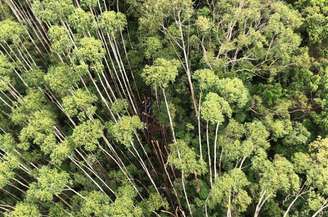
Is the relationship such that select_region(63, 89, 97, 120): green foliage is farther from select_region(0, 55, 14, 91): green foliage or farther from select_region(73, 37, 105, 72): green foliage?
select_region(0, 55, 14, 91): green foliage

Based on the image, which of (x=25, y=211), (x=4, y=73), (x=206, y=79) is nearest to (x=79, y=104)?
(x=4, y=73)

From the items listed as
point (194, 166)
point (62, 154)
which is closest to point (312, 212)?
point (194, 166)

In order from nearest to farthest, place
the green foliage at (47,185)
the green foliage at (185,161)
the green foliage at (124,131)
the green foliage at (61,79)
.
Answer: the green foliage at (47,185) → the green foliage at (185,161) → the green foliage at (124,131) → the green foliage at (61,79)

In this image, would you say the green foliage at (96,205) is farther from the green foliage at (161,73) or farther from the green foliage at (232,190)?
the green foliage at (161,73)

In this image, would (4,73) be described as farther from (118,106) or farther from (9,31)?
(118,106)

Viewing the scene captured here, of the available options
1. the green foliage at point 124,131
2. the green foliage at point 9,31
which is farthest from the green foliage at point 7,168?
the green foliage at point 9,31

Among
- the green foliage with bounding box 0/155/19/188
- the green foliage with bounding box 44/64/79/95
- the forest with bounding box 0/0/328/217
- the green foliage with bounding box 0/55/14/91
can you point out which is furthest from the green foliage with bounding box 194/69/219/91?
the green foliage with bounding box 0/55/14/91

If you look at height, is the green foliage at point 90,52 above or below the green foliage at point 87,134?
above

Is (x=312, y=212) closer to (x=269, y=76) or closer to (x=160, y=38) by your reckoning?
(x=269, y=76)
